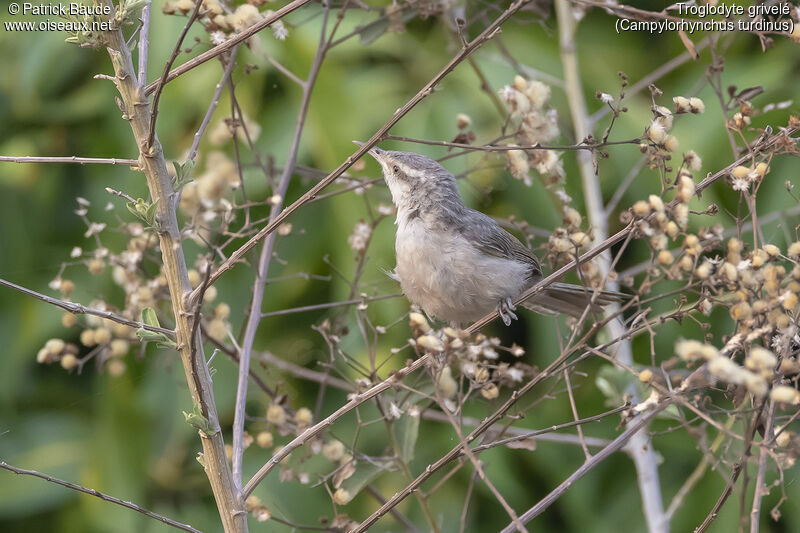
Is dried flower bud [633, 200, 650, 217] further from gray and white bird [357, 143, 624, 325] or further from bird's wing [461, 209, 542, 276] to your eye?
bird's wing [461, 209, 542, 276]

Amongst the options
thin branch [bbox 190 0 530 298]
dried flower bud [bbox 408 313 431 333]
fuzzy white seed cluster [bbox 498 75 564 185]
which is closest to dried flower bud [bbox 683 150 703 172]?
fuzzy white seed cluster [bbox 498 75 564 185]

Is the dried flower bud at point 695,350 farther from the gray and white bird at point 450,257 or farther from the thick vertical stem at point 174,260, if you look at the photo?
the gray and white bird at point 450,257

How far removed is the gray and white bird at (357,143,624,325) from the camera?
2.49m

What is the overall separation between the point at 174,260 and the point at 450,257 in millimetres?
1069

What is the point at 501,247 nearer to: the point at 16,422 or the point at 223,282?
the point at 223,282

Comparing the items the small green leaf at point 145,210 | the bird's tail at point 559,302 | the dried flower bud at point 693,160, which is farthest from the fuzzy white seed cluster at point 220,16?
the bird's tail at point 559,302

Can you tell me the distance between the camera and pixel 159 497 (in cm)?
385

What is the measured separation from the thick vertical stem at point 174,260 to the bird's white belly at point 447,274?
996mm

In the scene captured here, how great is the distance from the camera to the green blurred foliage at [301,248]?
3.56 meters

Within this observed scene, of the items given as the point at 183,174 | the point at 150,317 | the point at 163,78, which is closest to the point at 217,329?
the point at 150,317

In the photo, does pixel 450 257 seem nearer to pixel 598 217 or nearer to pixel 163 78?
pixel 598 217

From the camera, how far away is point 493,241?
8.71 ft

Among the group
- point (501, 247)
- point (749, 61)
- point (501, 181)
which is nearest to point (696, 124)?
point (749, 61)

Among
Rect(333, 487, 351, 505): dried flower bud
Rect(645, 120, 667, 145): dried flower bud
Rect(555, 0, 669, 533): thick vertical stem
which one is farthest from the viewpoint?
Rect(555, 0, 669, 533): thick vertical stem
